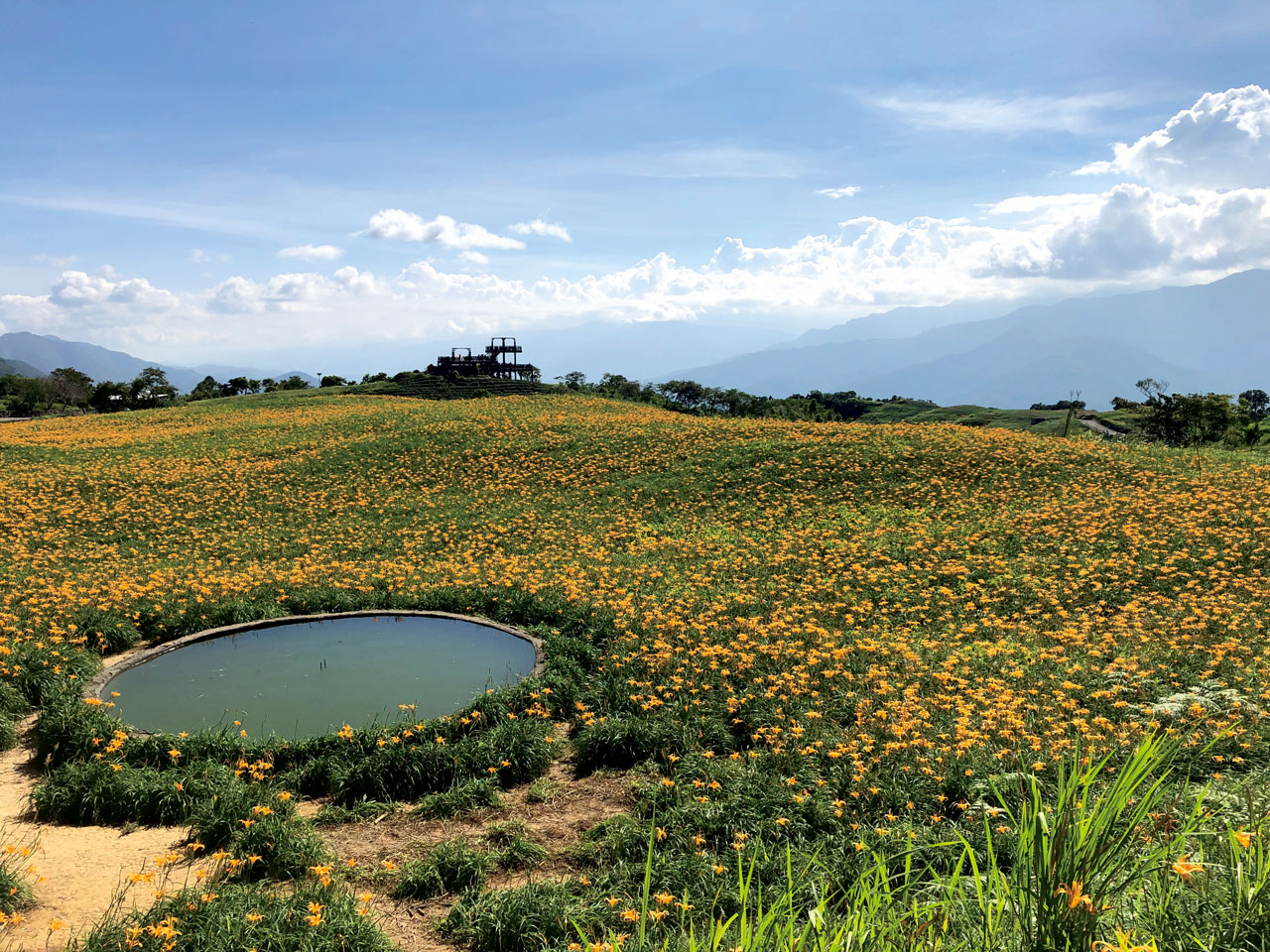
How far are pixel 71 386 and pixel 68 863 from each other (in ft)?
351

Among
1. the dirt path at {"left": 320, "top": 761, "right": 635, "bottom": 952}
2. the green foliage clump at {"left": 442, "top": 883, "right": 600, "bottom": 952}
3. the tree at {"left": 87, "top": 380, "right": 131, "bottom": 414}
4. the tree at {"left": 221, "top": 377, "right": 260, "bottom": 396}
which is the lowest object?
the dirt path at {"left": 320, "top": 761, "right": 635, "bottom": 952}

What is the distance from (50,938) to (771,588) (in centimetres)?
990

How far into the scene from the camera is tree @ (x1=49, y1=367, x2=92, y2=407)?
83938 mm

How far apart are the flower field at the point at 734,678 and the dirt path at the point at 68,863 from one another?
208mm

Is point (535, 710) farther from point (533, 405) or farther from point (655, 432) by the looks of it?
point (533, 405)

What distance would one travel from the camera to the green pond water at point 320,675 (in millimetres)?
8227

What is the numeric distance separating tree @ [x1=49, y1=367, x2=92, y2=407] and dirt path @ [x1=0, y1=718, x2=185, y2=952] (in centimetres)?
10038

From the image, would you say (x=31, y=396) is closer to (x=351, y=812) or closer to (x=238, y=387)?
(x=238, y=387)

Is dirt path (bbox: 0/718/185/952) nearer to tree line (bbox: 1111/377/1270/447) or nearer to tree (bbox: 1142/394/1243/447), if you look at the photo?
tree line (bbox: 1111/377/1270/447)

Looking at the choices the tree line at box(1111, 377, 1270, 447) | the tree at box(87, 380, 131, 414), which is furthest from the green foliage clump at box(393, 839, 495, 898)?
the tree at box(87, 380, 131, 414)

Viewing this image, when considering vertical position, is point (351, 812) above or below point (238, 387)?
below

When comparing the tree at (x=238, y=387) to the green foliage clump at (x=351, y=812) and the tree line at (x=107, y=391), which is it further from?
the green foliage clump at (x=351, y=812)

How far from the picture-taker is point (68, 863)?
556 centimetres

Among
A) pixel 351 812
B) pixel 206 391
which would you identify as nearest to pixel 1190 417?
pixel 351 812
